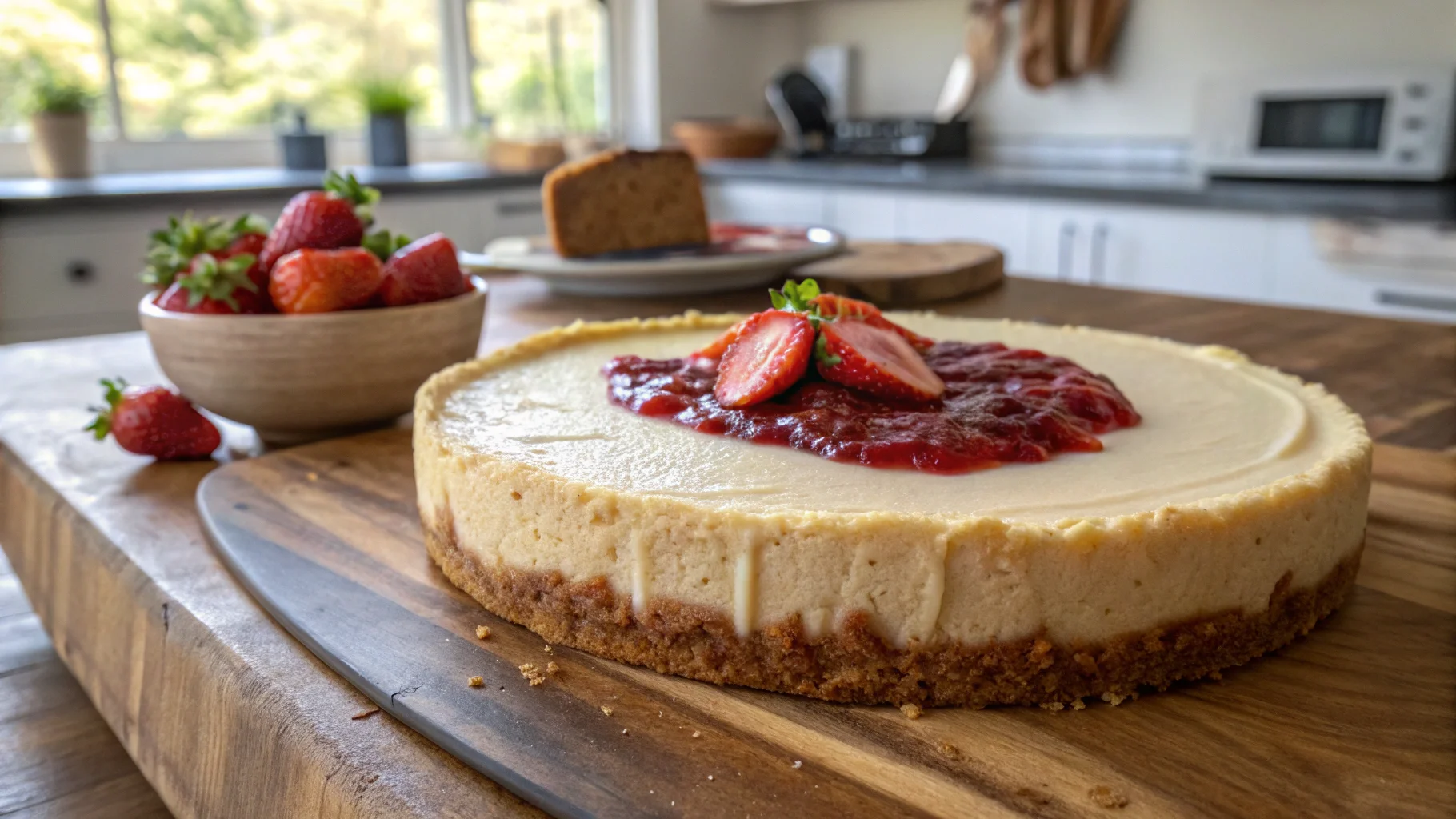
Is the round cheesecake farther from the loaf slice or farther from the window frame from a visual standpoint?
the window frame

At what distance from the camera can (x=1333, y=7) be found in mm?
4344

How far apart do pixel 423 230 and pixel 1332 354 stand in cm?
371

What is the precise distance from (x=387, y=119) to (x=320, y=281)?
4180 mm

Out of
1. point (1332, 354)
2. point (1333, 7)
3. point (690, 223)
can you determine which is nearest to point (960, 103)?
point (1333, 7)

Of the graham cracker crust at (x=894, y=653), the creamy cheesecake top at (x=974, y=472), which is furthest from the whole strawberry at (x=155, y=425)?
the graham cracker crust at (x=894, y=653)

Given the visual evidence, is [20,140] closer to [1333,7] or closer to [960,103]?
[960,103]

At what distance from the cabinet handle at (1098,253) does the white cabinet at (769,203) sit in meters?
1.29

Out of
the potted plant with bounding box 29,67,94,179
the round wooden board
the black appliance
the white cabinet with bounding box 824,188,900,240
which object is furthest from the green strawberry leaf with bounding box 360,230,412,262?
the black appliance

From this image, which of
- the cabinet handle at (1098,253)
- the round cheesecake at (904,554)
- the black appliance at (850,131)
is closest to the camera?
the round cheesecake at (904,554)

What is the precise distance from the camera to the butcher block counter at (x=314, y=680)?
731mm

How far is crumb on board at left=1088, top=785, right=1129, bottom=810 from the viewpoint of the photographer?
0.70m

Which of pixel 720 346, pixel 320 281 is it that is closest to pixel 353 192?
pixel 320 281

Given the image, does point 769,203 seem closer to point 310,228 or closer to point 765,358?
point 310,228

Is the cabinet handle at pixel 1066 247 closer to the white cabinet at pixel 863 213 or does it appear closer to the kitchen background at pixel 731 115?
the kitchen background at pixel 731 115
